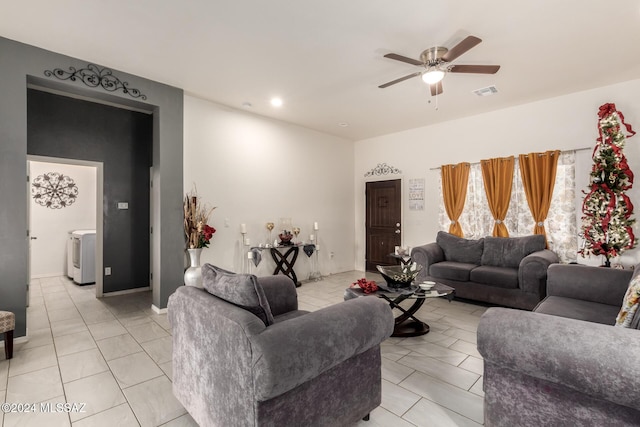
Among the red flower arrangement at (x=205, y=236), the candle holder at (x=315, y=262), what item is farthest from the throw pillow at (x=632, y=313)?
the candle holder at (x=315, y=262)

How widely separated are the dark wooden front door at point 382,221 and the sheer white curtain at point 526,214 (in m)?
0.94

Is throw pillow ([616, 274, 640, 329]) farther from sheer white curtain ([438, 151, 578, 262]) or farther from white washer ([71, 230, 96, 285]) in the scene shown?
white washer ([71, 230, 96, 285])

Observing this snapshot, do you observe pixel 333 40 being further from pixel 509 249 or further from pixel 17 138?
pixel 509 249

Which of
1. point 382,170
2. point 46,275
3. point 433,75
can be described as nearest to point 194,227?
point 433,75

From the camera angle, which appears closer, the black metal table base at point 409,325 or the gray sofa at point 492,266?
the black metal table base at point 409,325

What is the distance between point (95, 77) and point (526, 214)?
6.05m

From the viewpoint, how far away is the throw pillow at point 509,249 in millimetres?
4316

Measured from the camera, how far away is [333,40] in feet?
9.78

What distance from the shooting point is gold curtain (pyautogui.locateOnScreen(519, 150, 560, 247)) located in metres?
4.40

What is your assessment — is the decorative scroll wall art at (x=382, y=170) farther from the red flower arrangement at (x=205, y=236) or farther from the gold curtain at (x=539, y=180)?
the red flower arrangement at (x=205, y=236)

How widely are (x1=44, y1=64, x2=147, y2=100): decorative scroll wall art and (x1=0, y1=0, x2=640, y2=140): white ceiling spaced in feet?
0.40

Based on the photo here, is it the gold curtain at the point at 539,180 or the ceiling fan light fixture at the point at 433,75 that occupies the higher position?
the ceiling fan light fixture at the point at 433,75

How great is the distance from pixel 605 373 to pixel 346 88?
379 centimetres

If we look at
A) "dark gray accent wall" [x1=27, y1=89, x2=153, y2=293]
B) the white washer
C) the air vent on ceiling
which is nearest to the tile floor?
"dark gray accent wall" [x1=27, y1=89, x2=153, y2=293]
